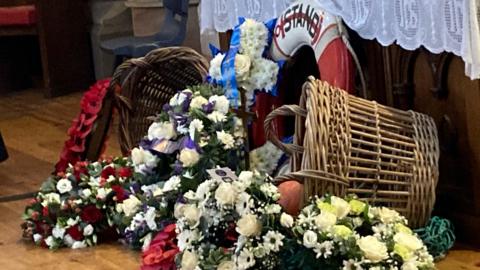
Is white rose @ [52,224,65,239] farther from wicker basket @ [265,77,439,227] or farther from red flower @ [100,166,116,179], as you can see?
wicker basket @ [265,77,439,227]

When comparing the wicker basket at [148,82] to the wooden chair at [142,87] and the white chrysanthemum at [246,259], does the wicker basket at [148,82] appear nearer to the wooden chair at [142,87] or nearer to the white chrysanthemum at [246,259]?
the wooden chair at [142,87]

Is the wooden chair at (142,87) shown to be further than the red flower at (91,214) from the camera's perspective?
Yes

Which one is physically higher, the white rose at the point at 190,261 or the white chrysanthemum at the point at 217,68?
the white chrysanthemum at the point at 217,68

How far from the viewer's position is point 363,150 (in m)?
2.38

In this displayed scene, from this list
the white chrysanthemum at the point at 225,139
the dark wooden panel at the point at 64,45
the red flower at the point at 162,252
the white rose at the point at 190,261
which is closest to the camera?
the white rose at the point at 190,261

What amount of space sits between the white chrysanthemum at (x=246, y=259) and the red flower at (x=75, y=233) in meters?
0.85

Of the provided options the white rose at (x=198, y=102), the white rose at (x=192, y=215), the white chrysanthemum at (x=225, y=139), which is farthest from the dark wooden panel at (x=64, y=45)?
the white rose at (x=192, y=215)

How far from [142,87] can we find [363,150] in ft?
3.94

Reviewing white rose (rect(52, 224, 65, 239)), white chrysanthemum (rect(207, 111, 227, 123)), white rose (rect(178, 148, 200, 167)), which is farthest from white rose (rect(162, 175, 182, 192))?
white rose (rect(52, 224, 65, 239))

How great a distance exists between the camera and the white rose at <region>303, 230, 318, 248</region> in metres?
2.04

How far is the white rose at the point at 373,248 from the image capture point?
2.02 meters

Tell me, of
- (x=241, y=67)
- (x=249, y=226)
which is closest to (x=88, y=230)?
(x=241, y=67)

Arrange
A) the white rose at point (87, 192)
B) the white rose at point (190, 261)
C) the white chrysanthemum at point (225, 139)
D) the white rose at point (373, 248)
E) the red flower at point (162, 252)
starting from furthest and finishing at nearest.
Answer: the white rose at point (87, 192) → the white chrysanthemum at point (225, 139) → the red flower at point (162, 252) → the white rose at point (190, 261) → the white rose at point (373, 248)

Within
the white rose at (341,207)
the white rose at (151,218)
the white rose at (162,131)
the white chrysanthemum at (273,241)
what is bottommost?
the white rose at (151,218)
